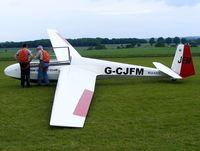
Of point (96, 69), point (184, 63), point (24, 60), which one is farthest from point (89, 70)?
point (184, 63)

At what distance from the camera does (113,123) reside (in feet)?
20.7

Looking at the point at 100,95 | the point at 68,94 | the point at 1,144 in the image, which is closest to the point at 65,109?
the point at 68,94

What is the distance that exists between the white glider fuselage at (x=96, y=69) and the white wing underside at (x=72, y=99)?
1.05m

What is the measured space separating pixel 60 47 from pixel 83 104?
5.13 metres

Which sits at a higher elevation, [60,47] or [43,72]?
[60,47]

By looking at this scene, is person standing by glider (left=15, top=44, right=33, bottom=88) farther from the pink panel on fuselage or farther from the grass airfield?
the pink panel on fuselage

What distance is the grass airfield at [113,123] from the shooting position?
509 cm

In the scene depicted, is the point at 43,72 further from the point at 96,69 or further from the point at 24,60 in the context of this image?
the point at 96,69

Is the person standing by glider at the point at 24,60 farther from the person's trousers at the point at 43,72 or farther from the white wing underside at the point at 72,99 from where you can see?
the white wing underside at the point at 72,99

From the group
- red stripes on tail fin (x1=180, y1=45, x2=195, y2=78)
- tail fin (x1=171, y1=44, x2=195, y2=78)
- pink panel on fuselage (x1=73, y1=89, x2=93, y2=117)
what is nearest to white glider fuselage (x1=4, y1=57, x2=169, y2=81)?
tail fin (x1=171, y1=44, x2=195, y2=78)

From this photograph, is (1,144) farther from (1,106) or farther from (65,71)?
(65,71)

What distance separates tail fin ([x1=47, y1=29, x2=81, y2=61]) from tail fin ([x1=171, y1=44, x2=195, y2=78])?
4.12 m

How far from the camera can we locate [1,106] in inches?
319

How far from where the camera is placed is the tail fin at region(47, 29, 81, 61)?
12019 millimetres
